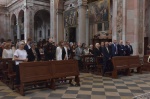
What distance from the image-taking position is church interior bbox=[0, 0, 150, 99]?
18.2 ft

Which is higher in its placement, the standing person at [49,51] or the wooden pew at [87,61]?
the standing person at [49,51]

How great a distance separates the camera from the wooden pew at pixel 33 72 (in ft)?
17.4

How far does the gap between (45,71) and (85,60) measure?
4.25 meters

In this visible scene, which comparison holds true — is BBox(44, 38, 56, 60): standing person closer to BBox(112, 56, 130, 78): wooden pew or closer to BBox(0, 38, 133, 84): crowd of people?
BBox(0, 38, 133, 84): crowd of people

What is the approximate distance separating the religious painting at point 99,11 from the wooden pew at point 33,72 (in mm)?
11099

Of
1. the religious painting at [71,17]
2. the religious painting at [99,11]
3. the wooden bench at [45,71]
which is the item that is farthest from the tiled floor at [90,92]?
the religious painting at [71,17]

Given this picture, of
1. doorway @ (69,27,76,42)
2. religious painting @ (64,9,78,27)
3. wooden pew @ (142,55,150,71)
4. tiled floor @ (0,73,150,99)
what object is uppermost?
religious painting @ (64,9,78,27)

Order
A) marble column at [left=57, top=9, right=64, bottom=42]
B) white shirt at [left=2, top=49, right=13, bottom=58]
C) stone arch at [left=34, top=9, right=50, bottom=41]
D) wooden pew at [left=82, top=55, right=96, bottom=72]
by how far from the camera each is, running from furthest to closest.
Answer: stone arch at [left=34, top=9, right=50, bottom=41] → marble column at [left=57, top=9, right=64, bottom=42] → wooden pew at [left=82, top=55, right=96, bottom=72] → white shirt at [left=2, top=49, right=13, bottom=58]

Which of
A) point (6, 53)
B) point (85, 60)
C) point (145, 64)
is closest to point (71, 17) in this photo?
point (85, 60)

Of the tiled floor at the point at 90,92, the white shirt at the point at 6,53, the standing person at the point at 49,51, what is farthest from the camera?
the white shirt at the point at 6,53

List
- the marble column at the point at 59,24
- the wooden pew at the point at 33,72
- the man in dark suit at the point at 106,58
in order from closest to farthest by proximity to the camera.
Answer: the wooden pew at the point at 33,72 → the man in dark suit at the point at 106,58 → the marble column at the point at 59,24

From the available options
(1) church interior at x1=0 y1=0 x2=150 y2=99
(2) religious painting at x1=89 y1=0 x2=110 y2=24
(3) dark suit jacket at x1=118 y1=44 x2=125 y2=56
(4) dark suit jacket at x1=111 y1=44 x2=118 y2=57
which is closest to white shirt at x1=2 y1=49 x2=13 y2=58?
(1) church interior at x1=0 y1=0 x2=150 y2=99

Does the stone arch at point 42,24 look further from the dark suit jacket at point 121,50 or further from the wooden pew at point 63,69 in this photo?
the wooden pew at point 63,69

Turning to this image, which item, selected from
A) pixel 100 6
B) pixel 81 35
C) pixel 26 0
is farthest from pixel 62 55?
pixel 26 0
